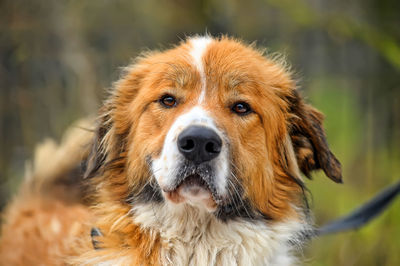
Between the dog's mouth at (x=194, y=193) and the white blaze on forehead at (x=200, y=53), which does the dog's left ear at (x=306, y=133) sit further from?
the dog's mouth at (x=194, y=193)

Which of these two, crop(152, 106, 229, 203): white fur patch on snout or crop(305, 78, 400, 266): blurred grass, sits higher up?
crop(152, 106, 229, 203): white fur patch on snout

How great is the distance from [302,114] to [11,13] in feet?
18.2

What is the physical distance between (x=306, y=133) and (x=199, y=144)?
3.51ft

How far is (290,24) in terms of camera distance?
821 cm

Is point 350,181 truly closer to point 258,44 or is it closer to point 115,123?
point 258,44

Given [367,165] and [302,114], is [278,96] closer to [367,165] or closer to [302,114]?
[302,114]

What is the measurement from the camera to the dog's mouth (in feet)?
9.16

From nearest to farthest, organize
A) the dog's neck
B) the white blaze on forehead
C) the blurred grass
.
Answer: the dog's neck → the white blaze on forehead → the blurred grass

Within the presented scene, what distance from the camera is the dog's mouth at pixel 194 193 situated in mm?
2793

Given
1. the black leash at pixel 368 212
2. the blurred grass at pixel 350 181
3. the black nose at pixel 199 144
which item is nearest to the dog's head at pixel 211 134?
Answer: the black nose at pixel 199 144

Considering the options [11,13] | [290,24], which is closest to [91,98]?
[11,13]

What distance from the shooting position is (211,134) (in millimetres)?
2711

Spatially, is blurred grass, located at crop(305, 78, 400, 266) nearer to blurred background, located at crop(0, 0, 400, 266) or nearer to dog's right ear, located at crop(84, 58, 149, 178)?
blurred background, located at crop(0, 0, 400, 266)

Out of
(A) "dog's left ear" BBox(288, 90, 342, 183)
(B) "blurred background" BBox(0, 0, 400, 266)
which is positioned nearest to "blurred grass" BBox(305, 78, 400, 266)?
(B) "blurred background" BBox(0, 0, 400, 266)
